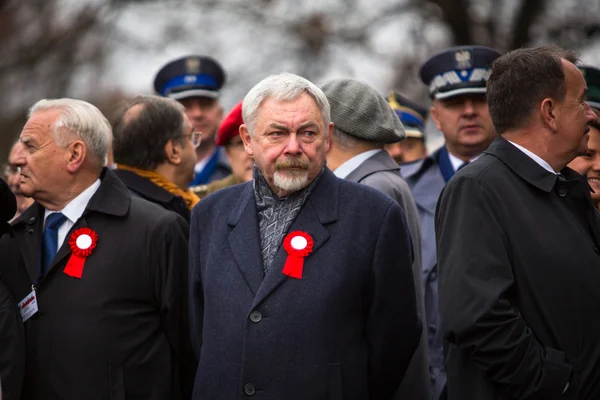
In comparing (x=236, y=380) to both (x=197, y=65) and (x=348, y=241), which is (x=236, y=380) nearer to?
(x=348, y=241)

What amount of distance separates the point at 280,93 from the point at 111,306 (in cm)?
138

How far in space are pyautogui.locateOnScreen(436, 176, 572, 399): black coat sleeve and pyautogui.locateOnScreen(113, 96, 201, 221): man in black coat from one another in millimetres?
2136

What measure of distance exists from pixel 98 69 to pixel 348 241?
13566mm

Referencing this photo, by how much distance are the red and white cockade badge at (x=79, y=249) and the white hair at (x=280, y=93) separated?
1.05 metres

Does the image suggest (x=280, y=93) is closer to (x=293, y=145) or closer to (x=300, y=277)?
(x=293, y=145)

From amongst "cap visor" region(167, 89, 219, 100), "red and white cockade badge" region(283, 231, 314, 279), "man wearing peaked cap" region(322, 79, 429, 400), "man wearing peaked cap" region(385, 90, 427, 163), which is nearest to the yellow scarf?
"man wearing peaked cap" region(322, 79, 429, 400)

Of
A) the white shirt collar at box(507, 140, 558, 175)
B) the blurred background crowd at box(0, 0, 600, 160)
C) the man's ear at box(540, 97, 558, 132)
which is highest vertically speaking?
the man's ear at box(540, 97, 558, 132)

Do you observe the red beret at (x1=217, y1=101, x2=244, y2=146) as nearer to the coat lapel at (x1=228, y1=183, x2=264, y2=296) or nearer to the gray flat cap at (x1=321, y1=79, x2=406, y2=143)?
the gray flat cap at (x1=321, y1=79, x2=406, y2=143)

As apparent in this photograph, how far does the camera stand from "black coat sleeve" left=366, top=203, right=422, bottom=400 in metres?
4.82

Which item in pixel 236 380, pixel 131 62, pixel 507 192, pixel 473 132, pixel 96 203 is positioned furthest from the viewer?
pixel 131 62

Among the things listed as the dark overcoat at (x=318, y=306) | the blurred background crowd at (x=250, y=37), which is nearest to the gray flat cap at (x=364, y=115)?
the dark overcoat at (x=318, y=306)

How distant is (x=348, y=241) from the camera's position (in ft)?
15.8

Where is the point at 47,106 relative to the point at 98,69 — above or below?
above

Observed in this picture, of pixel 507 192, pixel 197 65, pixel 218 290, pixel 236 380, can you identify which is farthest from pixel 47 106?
pixel 197 65
